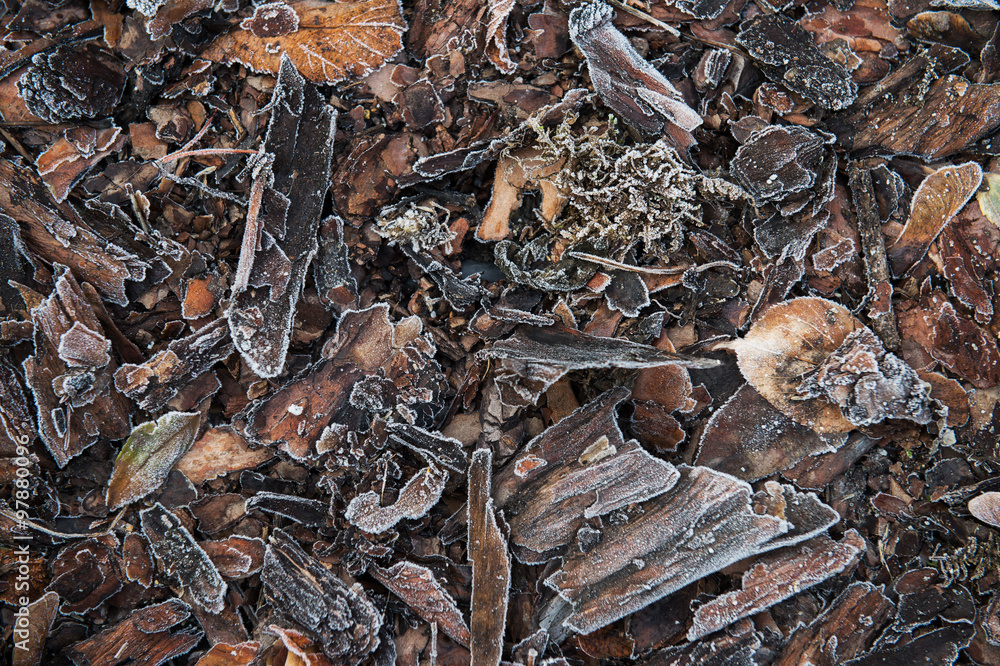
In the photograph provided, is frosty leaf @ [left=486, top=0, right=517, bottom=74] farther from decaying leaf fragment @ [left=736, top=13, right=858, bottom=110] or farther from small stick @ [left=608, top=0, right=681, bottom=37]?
decaying leaf fragment @ [left=736, top=13, right=858, bottom=110]

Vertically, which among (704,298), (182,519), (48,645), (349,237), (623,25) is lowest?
(48,645)

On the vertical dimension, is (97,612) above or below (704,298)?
below

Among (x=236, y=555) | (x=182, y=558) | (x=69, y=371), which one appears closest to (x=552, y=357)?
(x=236, y=555)

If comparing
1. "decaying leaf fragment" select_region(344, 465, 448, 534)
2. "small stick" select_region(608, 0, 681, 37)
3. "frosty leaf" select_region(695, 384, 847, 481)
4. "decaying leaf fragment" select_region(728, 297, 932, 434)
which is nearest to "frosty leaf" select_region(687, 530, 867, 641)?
"frosty leaf" select_region(695, 384, 847, 481)

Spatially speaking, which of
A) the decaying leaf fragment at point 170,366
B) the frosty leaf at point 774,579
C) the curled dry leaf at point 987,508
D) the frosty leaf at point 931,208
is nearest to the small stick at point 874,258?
the frosty leaf at point 931,208

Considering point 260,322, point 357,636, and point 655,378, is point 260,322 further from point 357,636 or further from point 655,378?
point 655,378

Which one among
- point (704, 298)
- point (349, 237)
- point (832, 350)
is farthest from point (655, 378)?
point (349, 237)

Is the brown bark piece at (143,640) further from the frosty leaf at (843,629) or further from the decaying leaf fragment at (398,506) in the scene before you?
the frosty leaf at (843,629)
